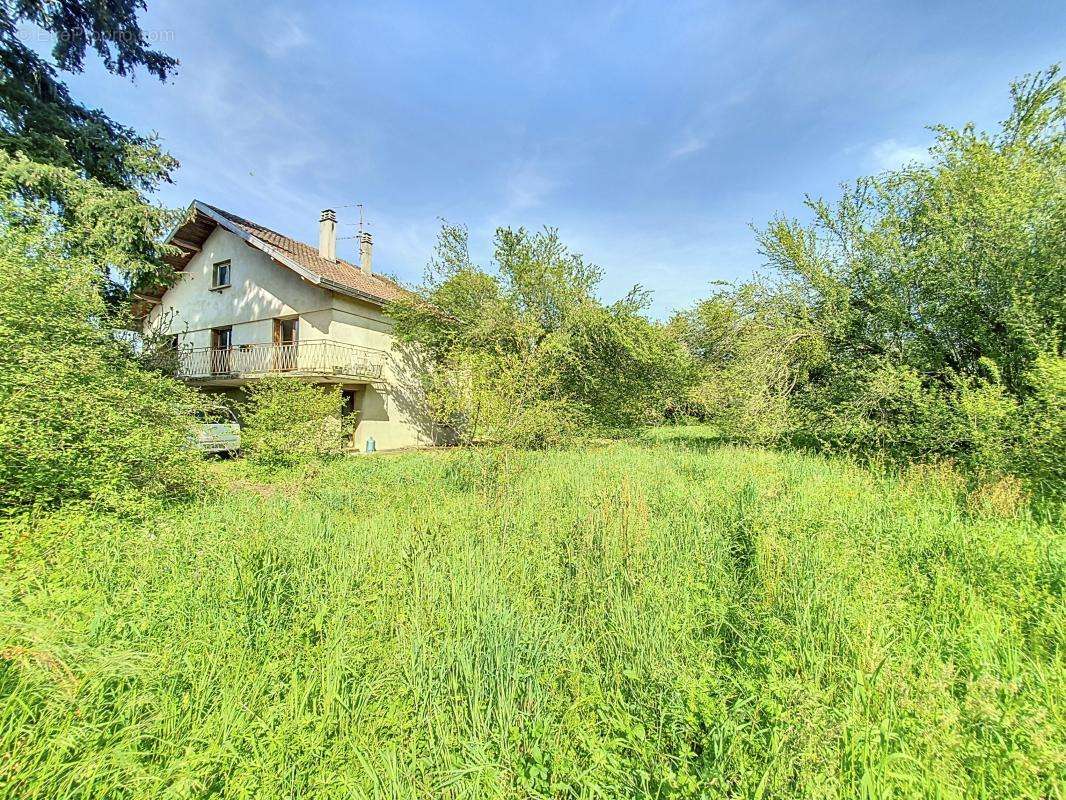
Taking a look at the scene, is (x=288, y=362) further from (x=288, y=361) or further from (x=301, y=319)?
(x=301, y=319)

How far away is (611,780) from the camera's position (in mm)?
1884

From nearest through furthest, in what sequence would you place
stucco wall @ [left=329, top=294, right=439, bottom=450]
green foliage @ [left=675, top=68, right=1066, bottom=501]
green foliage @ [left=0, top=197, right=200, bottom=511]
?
green foliage @ [left=0, top=197, right=200, bottom=511] < green foliage @ [left=675, top=68, right=1066, bottom=501] < stucco wall @ [left=329, top=294, right=439, bottom=450]

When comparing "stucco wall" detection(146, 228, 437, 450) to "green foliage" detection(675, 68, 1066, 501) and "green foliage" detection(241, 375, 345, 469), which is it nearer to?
"green foliage" detection(241, 375, 345, 469)

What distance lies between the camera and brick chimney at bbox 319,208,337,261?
19438 mm

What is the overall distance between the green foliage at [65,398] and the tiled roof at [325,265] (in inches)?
417

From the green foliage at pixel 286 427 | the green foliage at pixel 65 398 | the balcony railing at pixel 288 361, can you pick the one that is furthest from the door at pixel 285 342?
the green foliage at pixel 65 398

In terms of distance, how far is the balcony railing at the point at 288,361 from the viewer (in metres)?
15.7

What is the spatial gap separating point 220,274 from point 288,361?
667 centimetres

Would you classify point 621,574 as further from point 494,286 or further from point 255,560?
point 494,286

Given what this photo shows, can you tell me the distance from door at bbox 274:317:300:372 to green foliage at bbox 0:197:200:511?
10682 mm

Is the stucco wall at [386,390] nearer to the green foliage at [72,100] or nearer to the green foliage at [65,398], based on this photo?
the green foliage at [72,100]

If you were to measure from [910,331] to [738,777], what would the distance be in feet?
38.0

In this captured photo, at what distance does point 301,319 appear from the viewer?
1667cm

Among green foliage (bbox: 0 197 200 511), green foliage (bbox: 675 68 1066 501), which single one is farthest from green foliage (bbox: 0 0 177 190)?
green foliage (bbox: 675 68 1066 501)
